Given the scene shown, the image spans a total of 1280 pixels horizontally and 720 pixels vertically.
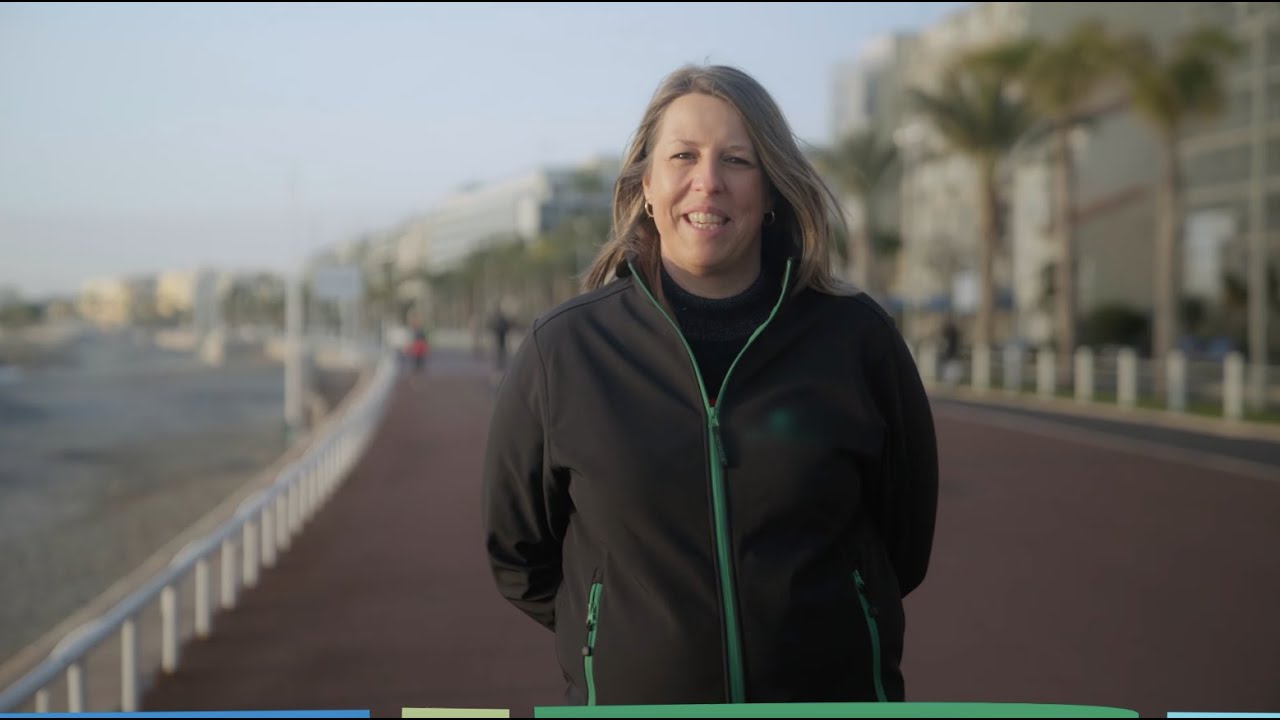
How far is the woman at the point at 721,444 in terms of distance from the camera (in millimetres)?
2053

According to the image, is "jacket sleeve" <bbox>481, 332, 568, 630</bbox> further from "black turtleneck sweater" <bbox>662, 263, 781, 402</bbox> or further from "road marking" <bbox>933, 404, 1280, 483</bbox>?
"road marking" <bbox>933, 404, 1280, 483</bbox>

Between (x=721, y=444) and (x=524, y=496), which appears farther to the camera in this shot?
(x=524, y=496)

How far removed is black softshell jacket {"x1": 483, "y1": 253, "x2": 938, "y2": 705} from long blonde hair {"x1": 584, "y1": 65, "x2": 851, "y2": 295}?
0.19 feet

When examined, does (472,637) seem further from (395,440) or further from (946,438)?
(395,440)

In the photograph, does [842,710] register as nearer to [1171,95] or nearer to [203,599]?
[203,599]

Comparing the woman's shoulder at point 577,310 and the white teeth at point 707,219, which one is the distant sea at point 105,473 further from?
the white teeth at point 707,219

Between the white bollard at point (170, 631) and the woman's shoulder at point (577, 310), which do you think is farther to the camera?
the white bollard at point (170, 631)

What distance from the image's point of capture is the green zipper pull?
2.06m

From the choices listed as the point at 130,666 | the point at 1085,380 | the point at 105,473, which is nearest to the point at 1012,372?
the point at 1085,380

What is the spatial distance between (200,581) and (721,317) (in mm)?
6284

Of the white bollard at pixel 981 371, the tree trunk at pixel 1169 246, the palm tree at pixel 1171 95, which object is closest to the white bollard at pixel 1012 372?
the white bollard at pixel 981 371

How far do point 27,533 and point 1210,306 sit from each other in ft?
102

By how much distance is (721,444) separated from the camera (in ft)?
6.79

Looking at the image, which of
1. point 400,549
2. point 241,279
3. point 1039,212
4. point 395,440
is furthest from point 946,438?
point 241,279
